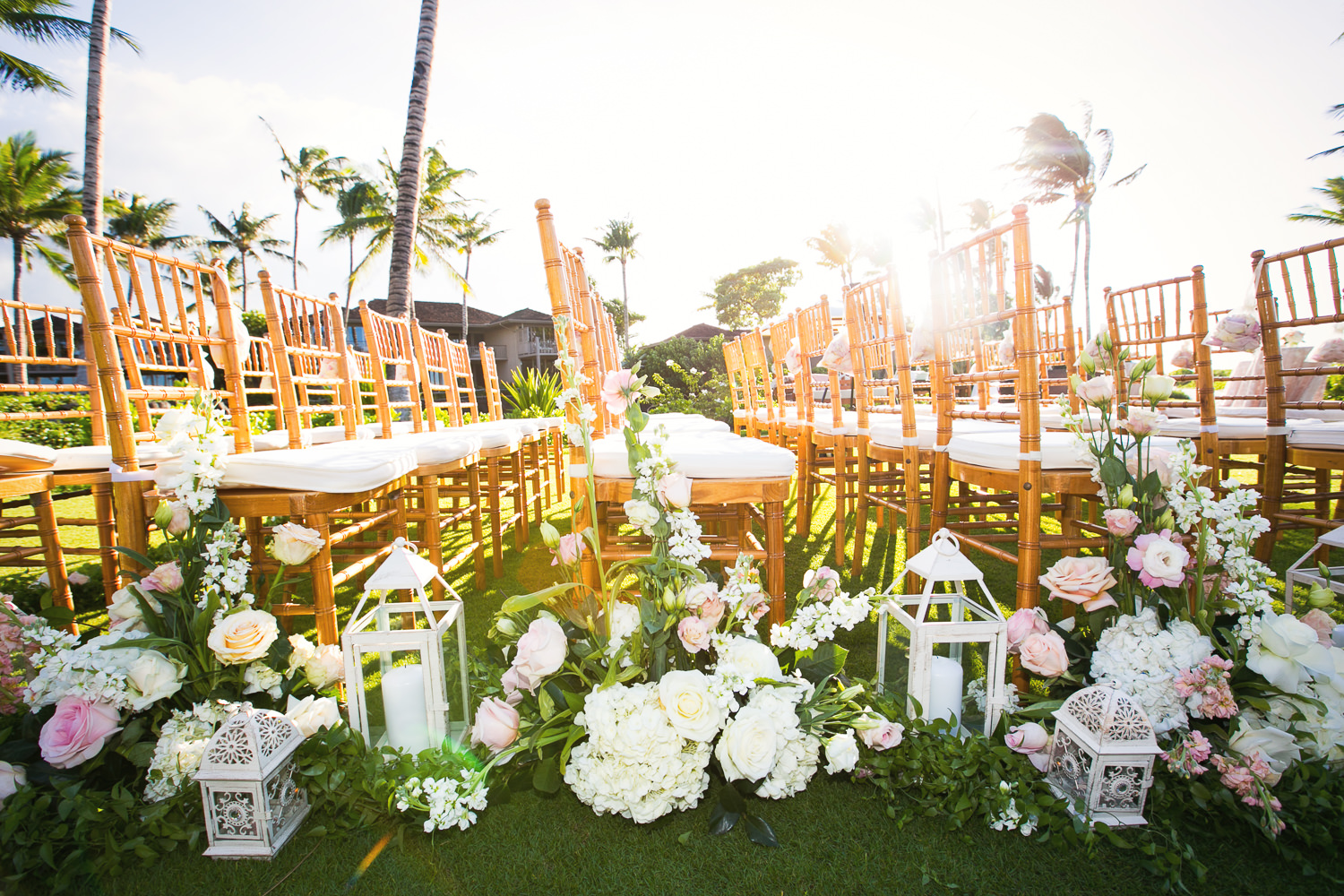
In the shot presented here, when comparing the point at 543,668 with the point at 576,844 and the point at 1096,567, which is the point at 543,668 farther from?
the point at 1096,567

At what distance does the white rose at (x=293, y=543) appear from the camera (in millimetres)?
1403

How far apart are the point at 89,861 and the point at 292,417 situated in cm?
145

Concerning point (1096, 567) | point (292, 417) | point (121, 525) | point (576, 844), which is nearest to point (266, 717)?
point (576, 844)

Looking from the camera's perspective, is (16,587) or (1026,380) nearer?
(1026,380)

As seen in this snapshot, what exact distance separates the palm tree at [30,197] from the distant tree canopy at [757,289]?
932 inches

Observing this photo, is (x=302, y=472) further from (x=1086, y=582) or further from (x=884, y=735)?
(x=1086, y=582)

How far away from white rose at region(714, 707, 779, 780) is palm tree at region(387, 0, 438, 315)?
5.64m

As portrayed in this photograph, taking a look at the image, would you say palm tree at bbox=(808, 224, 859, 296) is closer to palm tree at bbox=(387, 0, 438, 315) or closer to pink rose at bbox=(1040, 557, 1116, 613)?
palm tree at bbox=(387, 0, 438, 315)

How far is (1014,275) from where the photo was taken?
63.6 inches

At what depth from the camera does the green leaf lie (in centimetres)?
112

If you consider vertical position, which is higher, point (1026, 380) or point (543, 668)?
point (1026, 380)

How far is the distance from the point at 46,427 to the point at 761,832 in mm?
8565

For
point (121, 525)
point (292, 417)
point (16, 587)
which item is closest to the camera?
point (121, 525)

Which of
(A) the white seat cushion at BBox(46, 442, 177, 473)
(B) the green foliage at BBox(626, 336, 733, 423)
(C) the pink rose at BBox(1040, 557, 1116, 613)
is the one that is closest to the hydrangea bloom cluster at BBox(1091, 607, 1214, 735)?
(C) the pink rose at BBox(1040, 557, 1116, 613)
